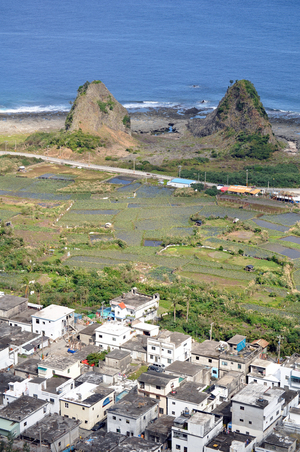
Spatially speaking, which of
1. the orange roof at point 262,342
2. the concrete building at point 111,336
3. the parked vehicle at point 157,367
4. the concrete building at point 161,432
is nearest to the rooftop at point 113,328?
the concrete building at point 111,336

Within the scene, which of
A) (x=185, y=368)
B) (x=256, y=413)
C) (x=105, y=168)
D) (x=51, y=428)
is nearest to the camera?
(x=256, y=413)

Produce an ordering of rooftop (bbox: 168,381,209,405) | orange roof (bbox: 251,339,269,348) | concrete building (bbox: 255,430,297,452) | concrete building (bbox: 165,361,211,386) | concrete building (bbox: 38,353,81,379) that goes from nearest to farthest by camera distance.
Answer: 1. concrete building (bbox: 255,430,297,452)
2. rooftop (bbox: 168,381,209,405)
3. concrete building (bbox: 165,361,211,386)
4. concrete building (bbox: 38,353,81,379)
5. orange roof (bbox: 251,339,269,348)

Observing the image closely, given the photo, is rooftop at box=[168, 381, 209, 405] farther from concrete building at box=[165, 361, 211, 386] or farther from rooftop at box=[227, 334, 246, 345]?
rooftop at box=[227, 334, 246, 345]

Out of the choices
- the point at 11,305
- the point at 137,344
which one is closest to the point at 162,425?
the point at 137,344

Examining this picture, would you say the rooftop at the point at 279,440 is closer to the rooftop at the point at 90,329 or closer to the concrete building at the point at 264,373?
the concrete building at the point at 264,373

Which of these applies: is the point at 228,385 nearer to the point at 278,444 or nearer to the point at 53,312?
the point at 278,444

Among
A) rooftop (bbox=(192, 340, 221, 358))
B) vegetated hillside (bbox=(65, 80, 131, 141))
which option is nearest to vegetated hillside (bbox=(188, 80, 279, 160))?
vegetated hillside (bbox=(65, 80, 131, 141))
